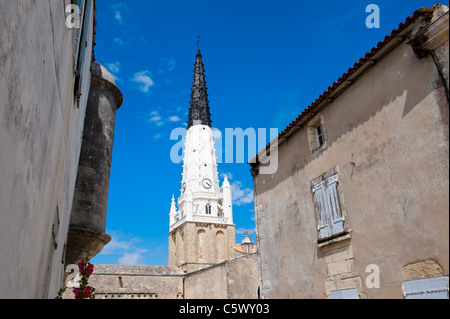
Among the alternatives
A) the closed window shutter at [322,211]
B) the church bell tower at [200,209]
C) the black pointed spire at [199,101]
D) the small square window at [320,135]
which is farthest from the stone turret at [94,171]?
the black pointed spire at [199,101]

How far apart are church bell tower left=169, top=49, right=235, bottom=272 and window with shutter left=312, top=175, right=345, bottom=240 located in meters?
38.8

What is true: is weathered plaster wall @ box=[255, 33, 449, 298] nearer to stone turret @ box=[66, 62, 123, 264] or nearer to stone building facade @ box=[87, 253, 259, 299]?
stone turret @ box=[66, 62, 123, 264]

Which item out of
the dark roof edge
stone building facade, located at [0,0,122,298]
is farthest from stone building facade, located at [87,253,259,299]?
stone building facade, located at [0,0,122,298]

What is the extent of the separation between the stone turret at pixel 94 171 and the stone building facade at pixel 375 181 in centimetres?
525

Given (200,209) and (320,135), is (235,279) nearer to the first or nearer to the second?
(320,135)

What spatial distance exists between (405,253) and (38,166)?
A: 6.43 m

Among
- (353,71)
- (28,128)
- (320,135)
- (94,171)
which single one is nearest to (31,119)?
(28,128)

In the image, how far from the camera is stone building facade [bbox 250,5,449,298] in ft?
20.9

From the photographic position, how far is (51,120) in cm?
375

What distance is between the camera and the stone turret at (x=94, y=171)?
324 inches

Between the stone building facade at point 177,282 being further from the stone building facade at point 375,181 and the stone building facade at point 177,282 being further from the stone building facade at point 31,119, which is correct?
the stone building facade at point 31,119

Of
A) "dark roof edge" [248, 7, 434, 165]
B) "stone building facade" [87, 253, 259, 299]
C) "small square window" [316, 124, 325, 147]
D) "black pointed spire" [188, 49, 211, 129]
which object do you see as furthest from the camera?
"black pointed spire" [188, 49, 211, 129]
